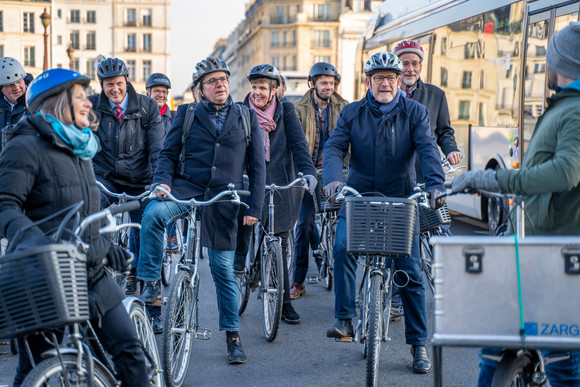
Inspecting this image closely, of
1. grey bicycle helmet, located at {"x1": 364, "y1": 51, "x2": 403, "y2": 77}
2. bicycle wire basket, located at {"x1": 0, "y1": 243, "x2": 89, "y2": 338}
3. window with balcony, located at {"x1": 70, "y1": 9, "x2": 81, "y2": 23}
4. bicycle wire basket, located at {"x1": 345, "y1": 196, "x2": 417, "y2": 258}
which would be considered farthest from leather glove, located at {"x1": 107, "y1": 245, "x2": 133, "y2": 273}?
window with balcony, located at {"x1": 70, "y1": 9, "x2": 81, "y2": 23}

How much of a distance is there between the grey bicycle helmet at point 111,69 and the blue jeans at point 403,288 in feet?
8.59

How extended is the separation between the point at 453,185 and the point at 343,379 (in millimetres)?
2449

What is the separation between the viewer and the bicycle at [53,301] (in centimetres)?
318

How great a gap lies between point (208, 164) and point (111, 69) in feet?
5.94

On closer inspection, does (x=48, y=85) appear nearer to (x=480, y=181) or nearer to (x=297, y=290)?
(x=480, y=181)

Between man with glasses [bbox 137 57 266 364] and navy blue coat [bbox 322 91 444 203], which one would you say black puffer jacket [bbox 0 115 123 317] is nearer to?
man with glasses [bbox 137 57 266 364]

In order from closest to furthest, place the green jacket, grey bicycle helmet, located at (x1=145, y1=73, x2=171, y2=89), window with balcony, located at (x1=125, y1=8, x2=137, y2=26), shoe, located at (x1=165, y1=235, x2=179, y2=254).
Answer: the green jacket < shoe, located at (x1=165, y1=235, x2=179, y2=254) < grey bicycle helmet, located at (x1=145, y1=73, x2=171, y2=89) < window with balcony, located at (x1=125, y1=8, x2=137, y2=26)

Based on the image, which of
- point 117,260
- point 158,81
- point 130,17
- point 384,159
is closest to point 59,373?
point 117,260

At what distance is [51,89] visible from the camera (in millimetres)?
3803

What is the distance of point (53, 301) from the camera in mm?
3188

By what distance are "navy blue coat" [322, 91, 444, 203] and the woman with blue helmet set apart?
2.25 m

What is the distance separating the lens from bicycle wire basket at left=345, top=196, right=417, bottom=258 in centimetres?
502

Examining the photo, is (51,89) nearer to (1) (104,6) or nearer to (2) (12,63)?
(2) (12,63)

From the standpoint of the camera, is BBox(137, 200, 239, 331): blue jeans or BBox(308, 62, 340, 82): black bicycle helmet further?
BBox(308, 62, 340, 82): black bicycle helmet
